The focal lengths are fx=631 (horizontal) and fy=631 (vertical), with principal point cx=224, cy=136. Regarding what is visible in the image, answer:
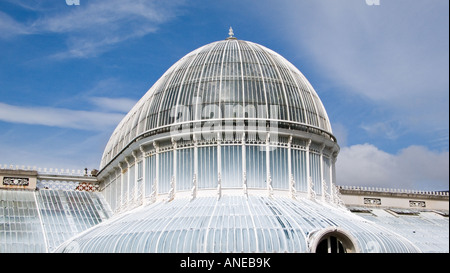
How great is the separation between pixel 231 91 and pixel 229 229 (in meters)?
10.8

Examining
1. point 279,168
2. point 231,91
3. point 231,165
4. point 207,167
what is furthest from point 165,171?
point 279,168

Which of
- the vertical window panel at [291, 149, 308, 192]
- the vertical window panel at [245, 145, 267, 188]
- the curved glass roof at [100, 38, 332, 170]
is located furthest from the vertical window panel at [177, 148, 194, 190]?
the vertical window panel at [291, 149, 308, 192]

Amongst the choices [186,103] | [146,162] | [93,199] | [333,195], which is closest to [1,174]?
[93,199]

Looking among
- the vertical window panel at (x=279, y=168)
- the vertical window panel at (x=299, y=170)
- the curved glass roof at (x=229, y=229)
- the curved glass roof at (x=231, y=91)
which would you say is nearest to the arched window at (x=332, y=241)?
the curved glass roof at (x=229, y=229)

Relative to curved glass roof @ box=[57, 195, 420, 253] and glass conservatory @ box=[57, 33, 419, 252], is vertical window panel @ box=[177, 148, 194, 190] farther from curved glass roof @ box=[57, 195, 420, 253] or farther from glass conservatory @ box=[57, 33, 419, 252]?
curved glass roof @ box=[57, 195, 420, 253]

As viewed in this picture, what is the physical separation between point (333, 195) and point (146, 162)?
12068 mm

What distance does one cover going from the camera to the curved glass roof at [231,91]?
3738 centimetres

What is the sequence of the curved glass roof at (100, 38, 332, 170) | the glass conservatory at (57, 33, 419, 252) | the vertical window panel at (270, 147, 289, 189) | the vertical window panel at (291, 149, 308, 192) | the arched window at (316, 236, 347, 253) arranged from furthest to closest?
the vertical window panel at (291, 149, 308, 192)
the curved glass roof at (100, 38, 332, 170)
the vertical window panel at (270, 147, 289, 189)
the arched window at (316, 236, 347, 253)
the glass conservatory at (57, 33, 419, 252)

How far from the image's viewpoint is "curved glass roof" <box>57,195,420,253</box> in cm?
2877

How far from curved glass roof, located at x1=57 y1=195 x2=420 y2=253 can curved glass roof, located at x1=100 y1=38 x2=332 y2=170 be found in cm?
532

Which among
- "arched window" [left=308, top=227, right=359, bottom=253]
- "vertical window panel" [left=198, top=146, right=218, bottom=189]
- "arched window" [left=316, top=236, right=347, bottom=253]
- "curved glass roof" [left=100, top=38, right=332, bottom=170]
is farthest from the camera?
"curved glass roof" [left=100, top=38, right=332, bottom=170]

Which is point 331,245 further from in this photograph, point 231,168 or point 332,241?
point 231,168

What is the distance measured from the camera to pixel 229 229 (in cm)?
2938

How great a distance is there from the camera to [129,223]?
3303cm
